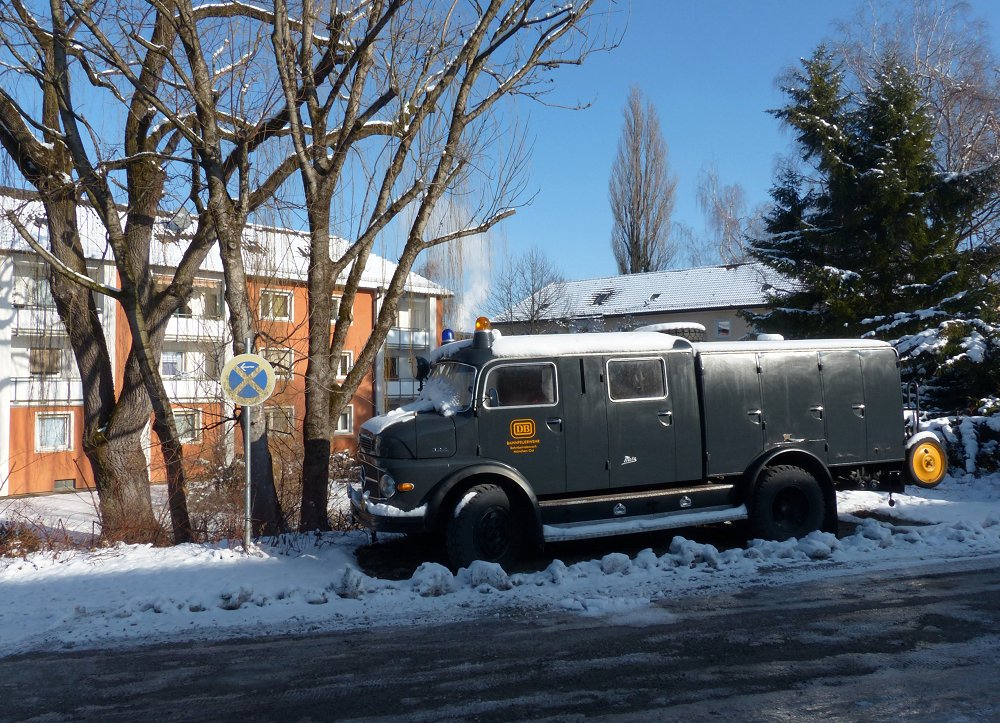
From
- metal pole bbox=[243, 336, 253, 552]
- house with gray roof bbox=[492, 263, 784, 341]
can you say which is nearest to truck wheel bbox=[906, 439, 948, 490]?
metal pole bbox=[243, 336, 253, 552]

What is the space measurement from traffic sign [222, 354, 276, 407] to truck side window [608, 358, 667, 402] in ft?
12.2

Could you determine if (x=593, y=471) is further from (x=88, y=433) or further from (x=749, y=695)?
(x=88, y=433)

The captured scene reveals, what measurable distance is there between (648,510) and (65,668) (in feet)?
18.6

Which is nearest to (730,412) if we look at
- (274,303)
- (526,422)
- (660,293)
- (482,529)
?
(526,422)

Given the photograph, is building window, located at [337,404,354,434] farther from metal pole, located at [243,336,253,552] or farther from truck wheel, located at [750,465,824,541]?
truck wheel, located at [750,465,824,541]

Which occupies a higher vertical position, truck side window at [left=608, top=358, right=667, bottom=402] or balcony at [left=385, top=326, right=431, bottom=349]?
balcony at [left=385, top=326, right=431, bottom=349]

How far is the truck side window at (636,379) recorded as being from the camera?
9.38 metres

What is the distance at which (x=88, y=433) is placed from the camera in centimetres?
1275

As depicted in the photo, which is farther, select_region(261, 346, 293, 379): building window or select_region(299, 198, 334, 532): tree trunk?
select_region(299, 198, 334, 532): tree trunk

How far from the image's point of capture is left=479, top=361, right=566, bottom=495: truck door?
8.90 m

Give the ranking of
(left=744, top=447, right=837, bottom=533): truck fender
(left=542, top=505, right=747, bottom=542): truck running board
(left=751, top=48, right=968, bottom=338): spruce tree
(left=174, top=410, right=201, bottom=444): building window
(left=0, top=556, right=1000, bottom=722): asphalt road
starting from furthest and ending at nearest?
(left=751, top=48, right=968, bottom=338): spruce tree, (left=174, top=410, right=201, bottom=444): building window, (left=744, top=447, right=837, bottom=533): truck fender, (left=542, top=505, right=747, bottom=542): truck running board, (left=0, top=556, right=1000, bottom=722): asphalt road

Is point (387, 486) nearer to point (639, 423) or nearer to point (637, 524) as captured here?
point (637, 524)

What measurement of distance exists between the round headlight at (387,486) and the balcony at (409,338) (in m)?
28.8

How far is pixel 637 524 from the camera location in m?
9.05
